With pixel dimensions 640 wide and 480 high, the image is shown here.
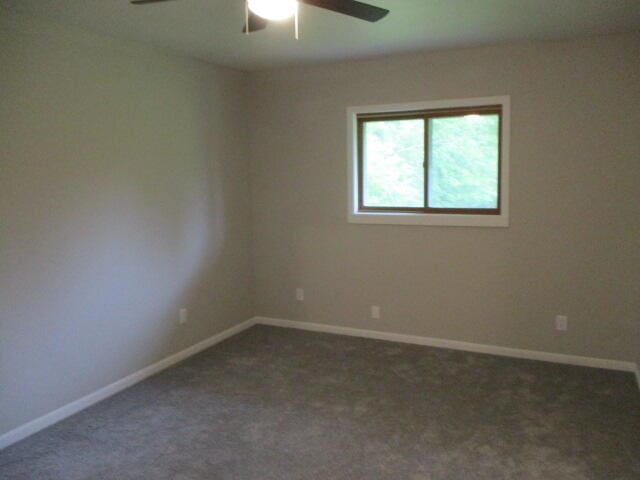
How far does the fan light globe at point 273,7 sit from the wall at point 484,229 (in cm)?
231

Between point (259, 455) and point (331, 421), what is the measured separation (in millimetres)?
524

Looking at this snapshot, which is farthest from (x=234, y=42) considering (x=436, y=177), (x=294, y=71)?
(x=436, y=177)

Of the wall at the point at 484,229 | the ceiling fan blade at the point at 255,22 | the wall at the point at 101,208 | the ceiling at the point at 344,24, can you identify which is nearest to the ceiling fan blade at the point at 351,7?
the ceiling fan blade at the point at 255,22

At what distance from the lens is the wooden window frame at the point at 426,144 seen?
4.02m

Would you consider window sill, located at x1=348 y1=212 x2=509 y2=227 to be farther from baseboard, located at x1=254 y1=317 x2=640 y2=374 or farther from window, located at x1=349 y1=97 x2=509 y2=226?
baseboard, located at x1=254 y1=317 x2=640 y2=374

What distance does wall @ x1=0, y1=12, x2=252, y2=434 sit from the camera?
290cm

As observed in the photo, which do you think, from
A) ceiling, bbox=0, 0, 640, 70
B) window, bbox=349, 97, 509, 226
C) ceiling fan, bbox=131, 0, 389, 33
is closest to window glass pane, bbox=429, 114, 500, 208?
window, bbox=349, 97, 509, 226

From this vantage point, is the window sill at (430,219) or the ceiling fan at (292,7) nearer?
the ceiling fan at (292,7)

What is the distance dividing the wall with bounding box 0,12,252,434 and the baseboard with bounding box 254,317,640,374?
716mm

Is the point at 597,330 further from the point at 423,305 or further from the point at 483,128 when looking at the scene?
the point at 483,128

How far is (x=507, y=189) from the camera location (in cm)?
396

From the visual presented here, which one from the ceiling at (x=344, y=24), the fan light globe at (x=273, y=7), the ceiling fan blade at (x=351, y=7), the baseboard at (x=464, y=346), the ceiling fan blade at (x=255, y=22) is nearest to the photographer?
the fan light globe at (x=273, y=7)

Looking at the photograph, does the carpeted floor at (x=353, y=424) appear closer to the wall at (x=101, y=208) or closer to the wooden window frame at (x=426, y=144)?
the wall at (x=101, y=208)

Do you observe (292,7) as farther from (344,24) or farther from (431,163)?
(431,163)
